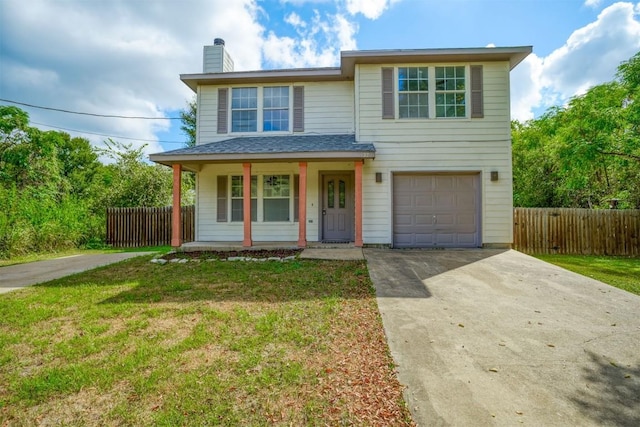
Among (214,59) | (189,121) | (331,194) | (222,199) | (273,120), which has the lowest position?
(222,199)

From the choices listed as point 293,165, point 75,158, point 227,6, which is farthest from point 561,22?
point 75,158

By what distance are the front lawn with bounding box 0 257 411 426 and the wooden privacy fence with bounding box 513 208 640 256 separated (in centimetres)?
765

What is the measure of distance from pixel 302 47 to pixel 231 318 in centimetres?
1068

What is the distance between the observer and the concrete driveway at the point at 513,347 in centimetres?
205

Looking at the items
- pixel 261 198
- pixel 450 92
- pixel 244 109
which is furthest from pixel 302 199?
pixel 450 92

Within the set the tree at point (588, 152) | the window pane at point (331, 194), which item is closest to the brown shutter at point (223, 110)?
the window pane at point (331, 194)

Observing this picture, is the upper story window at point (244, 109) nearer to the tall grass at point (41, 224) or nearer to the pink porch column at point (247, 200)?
the pink porch column at point (247, 200)

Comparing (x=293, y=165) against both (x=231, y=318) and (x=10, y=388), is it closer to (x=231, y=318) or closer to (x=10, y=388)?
(x=231, y=318)

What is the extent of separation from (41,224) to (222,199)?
6.32 m

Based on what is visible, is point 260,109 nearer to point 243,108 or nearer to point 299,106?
point 243,108

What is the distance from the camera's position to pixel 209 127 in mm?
9930

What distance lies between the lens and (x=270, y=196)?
31.5ft

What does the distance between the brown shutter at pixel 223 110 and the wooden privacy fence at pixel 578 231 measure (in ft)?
33.4

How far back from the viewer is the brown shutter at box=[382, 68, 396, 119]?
8.56 m
